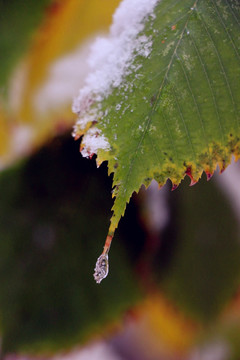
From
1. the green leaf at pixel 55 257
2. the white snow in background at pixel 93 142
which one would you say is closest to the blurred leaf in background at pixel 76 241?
the green leaf at pixel 55 257

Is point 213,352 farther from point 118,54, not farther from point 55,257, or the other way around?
point 118,54

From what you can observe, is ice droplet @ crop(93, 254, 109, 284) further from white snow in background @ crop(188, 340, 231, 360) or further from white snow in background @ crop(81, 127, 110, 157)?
white snow in background @ crop(188, 340, 231, 360)

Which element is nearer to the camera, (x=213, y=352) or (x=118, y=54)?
(x=118, y=54)

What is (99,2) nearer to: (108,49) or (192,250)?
(108,49)

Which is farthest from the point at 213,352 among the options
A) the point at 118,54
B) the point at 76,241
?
the point at 118,54

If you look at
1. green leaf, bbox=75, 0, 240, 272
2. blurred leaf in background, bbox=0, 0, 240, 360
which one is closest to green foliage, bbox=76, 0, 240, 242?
green leaf, bbox=75, 0, 240, 272

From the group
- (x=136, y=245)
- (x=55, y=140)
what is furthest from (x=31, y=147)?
(x=136, y=245)

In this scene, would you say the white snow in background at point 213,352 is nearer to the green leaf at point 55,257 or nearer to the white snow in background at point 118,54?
the green leaf at point 55,257

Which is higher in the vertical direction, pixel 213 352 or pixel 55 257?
pixel 55 257

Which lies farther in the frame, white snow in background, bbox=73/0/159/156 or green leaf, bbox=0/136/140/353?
green leaf, bbox=0/136/140/353
